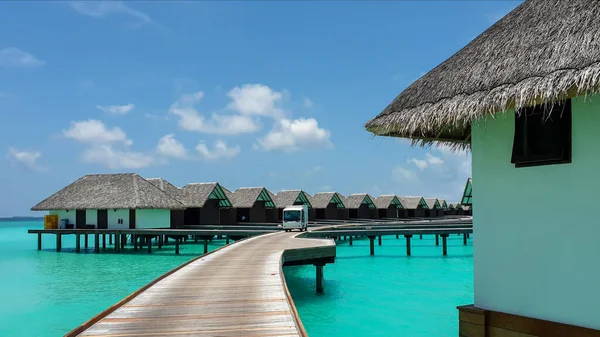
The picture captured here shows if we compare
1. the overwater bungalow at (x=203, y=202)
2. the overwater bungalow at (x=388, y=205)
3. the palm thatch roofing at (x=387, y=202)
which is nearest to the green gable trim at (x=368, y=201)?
the palm thatch roofing at (x=387, y=202)

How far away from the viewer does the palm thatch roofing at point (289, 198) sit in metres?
52.9

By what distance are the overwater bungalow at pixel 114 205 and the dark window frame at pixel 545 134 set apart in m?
33.2

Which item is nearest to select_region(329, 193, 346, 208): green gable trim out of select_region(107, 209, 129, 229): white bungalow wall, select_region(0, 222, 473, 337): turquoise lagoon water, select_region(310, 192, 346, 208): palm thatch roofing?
select_region(310, 192, 346, 208): palm thatch roofing

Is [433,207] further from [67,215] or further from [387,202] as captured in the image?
[67,215]

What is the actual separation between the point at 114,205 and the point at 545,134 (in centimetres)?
3484

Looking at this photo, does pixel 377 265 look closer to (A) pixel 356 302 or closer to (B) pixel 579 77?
(A) pixel 356 302

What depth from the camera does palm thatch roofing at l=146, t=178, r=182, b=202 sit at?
41.8 m

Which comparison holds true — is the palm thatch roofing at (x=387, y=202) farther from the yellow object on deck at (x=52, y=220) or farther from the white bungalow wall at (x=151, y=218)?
the yellow object on deck at (x=52, y=220)

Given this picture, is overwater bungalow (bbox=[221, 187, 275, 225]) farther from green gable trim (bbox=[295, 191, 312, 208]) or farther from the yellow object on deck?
the yellow object on deck

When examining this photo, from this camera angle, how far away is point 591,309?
→ 216 inches

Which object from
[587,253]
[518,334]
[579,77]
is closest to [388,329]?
[518,334]

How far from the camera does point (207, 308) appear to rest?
7.58 m

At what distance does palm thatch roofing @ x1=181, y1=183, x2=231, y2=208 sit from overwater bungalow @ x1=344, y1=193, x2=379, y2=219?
19929 millimetres

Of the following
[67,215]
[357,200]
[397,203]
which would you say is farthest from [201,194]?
[397,203]
